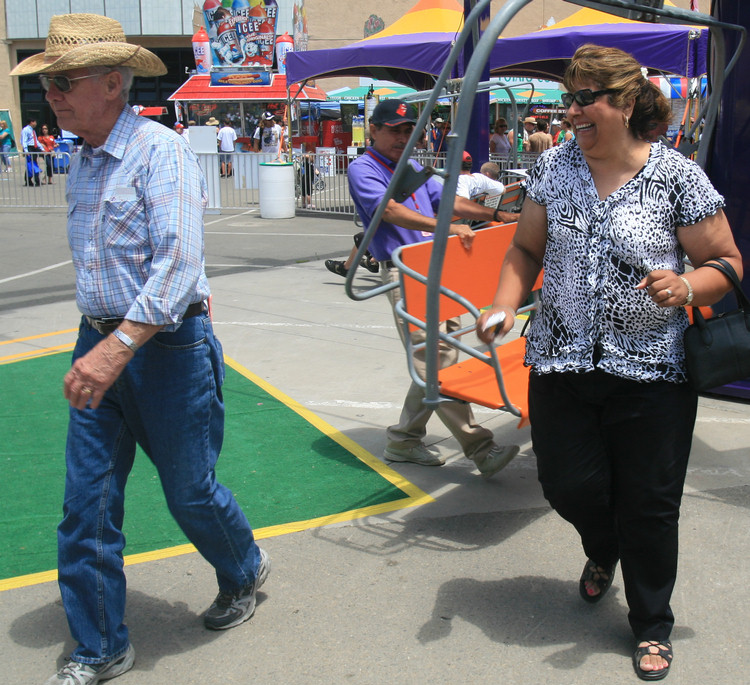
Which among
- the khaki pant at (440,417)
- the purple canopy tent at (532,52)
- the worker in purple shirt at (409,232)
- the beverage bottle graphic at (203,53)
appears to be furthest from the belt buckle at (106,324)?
the beverage bottle graphic at (203,53)

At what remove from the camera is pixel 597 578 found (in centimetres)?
315

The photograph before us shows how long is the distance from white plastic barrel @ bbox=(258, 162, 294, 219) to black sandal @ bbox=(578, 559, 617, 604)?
1353cm

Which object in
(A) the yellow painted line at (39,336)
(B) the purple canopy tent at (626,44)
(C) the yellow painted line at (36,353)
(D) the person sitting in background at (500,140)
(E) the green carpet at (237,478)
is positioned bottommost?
(A) the yellow painted line at (39,336)

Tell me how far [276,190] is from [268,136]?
11145 millimetres

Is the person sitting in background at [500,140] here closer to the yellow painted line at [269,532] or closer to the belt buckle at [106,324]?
the yellow painted line at [269,532]

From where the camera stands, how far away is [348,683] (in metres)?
2.78

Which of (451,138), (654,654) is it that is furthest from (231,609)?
(451,138)

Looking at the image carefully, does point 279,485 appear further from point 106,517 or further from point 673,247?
point 673,247

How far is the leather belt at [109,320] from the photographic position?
2.71 meters

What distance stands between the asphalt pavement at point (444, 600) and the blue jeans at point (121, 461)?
0.28m

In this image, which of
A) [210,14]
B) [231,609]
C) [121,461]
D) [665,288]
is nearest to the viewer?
[665,288]

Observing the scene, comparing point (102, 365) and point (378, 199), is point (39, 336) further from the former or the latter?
point (102, 365)

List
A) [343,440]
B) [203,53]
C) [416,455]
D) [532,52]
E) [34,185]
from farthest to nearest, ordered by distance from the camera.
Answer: [203,53] < [34,185] < [532,52] < [343,440] < [416,455]

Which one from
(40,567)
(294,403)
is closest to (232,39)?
(294,403)
